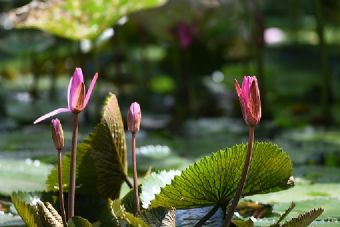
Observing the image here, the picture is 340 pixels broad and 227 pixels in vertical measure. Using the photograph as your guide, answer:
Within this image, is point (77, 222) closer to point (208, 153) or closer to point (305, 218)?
point (305, 218)

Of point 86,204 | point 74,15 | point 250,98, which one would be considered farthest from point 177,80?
point 250,98

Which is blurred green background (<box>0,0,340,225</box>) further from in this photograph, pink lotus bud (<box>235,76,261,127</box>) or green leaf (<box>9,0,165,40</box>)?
pink lotus bud (<box>235,76,261,127</box>)

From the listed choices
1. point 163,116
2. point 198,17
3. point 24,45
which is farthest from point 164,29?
point 24,45

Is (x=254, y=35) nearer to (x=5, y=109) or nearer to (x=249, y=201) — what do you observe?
(x=5, y=109)

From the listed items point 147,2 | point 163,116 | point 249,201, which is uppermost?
point 147,2

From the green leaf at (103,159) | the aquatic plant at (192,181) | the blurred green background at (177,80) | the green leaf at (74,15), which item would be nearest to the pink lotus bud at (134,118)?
the aquatic plant at (192,181)

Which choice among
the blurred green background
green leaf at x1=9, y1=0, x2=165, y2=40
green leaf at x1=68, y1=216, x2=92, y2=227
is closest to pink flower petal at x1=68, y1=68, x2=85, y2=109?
green leaf at x1=68, y1=216, x2=92, y2=227
